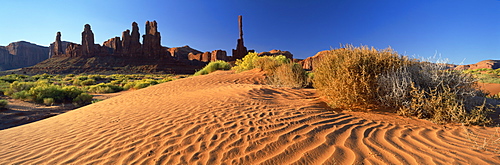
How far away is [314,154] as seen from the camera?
2.61m

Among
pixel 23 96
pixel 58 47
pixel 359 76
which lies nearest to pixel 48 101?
pixel 23 96

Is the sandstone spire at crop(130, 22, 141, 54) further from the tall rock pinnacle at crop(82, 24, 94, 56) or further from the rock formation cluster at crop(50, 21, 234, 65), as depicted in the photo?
the tall rock pinnacle at crop(82, 24, 94, 56)

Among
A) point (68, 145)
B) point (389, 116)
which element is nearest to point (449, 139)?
point (389, 116)

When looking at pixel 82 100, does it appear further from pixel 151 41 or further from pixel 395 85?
pixel 151 41

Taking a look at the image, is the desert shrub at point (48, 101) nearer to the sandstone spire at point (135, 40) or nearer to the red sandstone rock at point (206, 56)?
the sandstone spire at point (135, 40)

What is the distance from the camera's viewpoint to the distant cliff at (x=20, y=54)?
104 m

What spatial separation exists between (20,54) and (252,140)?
162897mm

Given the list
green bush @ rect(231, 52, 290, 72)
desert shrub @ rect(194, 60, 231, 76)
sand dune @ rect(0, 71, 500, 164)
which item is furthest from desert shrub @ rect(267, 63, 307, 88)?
desert shrub @ rect(194, 60, 231, 76)

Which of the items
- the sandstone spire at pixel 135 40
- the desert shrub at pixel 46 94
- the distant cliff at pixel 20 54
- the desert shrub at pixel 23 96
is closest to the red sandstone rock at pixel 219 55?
the sandstone spire at pixel 135 40

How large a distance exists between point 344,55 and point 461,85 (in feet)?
7.53

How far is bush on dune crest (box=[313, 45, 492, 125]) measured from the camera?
13.3 ft

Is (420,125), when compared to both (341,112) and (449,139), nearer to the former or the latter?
(449,139)

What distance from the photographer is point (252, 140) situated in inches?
117

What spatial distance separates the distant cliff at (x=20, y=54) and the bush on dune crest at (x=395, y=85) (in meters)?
152
